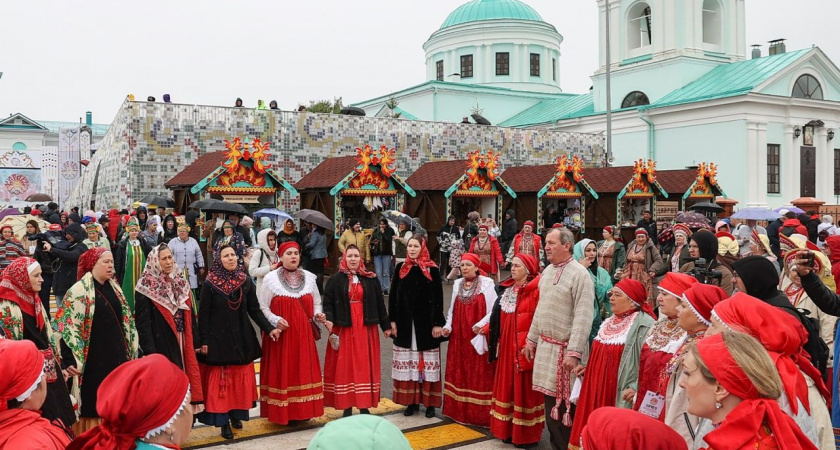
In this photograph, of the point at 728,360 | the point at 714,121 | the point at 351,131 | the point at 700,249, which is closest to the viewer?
the point at 728,360

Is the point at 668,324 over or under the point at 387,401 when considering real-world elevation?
over

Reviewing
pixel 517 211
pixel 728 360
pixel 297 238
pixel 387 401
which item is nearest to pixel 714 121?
pixel 517 211

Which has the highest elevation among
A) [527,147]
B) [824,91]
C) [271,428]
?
[824,91]

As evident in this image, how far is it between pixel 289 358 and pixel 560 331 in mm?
2360

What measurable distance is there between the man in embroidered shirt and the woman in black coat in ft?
7.37

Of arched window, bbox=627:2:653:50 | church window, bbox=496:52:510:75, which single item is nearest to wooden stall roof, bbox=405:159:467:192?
arched window, bbox=627:2:653:50

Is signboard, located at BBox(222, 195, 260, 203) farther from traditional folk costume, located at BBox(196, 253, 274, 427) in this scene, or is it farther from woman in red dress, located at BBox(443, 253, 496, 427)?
woman in red dress, located at BBox(443, 253, 496, 427)

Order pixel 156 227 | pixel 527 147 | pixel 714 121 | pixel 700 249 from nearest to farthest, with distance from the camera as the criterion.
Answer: pixel 700 249, pixel 156 227, pixel 527 147, pixel 714 121

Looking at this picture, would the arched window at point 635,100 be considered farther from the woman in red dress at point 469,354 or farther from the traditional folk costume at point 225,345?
the traditional folk costume at point 225,345

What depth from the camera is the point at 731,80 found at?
29.5m

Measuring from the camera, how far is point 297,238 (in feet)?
46.5

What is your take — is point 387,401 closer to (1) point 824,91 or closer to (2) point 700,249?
(2) point 700,249

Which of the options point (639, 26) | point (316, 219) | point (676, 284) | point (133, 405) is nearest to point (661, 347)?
point (676, 284)

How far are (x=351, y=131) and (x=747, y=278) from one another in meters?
18.4
